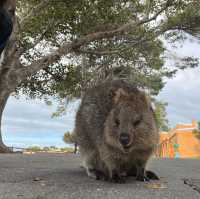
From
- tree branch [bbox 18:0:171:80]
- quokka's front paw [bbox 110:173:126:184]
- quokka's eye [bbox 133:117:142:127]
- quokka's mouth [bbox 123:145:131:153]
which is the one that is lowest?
quokka's front paw [bbox 110:173:126:184]

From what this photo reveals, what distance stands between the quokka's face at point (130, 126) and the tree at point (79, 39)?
1320 centimetres

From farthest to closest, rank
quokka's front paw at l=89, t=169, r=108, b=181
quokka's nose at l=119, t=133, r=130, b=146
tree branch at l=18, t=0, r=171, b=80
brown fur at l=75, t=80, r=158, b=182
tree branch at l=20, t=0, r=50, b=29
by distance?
1. tree branch at l=18, t=0, r=171, b=80
2. tree branch at l=20, t=0, r=50, b=29
3. quokka's front paw at l=89, t=169, r=108, b=181
4. brown fur at l=75, t=80, r=158, b=182
5. quokka's nose at l=119, t=133, r=130, b=146

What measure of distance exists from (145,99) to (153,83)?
24401 millimetres

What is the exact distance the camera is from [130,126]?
5723 mm

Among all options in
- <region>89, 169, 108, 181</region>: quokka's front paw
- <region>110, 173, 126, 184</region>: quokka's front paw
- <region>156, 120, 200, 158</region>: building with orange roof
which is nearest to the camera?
<region>110, 173, 126, 184</region>: quokka's front paw

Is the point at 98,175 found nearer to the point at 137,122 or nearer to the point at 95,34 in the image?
the point at 137,122

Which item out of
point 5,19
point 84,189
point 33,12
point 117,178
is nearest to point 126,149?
point 117,178

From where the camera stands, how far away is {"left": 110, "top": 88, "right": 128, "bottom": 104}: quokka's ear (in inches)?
238

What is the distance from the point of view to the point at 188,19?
2278cm

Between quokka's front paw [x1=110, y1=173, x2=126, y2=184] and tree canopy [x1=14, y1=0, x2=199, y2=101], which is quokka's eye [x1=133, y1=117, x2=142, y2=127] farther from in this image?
tree canopy [x1=14, y1=0, x2=199, y2=101]

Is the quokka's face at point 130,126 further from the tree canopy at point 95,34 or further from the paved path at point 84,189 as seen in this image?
the tree canopy at point 95,34

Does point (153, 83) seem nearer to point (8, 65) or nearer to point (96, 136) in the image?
point (8, 65)

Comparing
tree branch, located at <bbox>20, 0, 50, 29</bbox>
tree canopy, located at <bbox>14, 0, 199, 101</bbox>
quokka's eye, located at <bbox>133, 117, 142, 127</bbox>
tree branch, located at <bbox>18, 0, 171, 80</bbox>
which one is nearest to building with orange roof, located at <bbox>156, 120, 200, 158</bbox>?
tree canopy, located at <bbox>14, 0, 199, 101</bbox>

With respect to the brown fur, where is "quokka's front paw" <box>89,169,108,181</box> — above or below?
below
